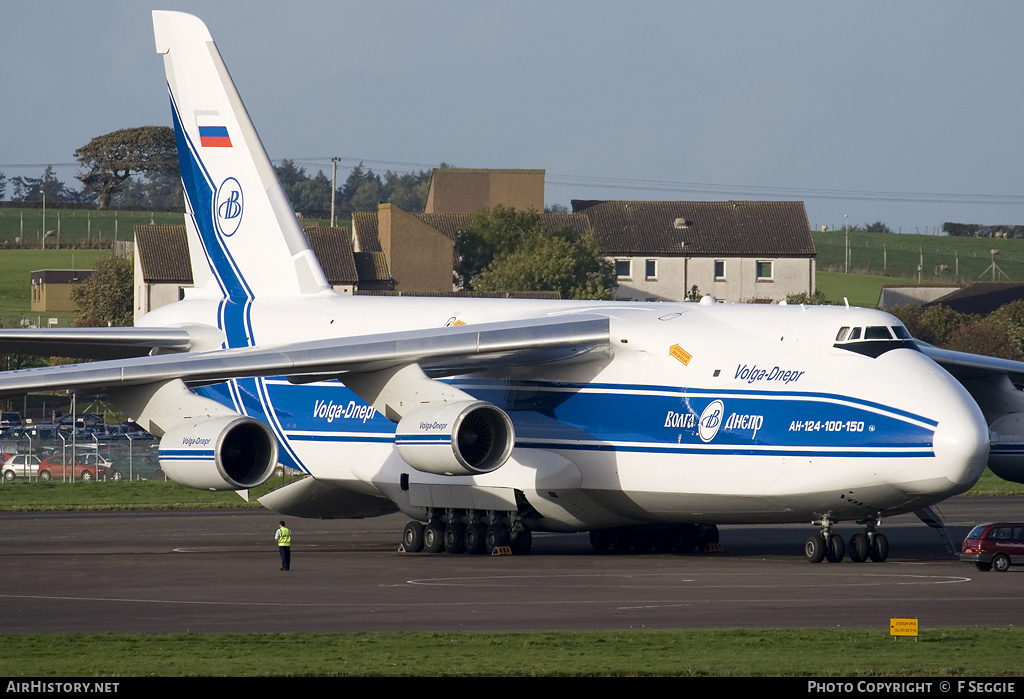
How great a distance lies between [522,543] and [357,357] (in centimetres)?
466

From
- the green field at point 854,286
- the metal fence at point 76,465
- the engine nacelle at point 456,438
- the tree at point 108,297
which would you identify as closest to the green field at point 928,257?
the green field at point 854,286

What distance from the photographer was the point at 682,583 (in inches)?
804

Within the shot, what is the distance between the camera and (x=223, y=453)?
22.9 metres

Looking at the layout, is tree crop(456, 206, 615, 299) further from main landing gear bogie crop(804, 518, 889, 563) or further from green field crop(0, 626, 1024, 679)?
green field crop(0, 626, 1024, 679)

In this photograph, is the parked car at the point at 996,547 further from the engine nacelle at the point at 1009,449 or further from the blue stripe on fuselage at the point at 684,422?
the engine nacelle at the point at 1009,449

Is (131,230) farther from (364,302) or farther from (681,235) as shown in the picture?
(364,302)

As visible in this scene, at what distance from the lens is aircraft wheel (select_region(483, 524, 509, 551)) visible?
2539cm

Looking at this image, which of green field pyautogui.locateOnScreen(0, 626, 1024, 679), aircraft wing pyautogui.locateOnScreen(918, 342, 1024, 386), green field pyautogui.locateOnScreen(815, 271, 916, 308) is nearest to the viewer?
green field pyautogui.locateOnScreen(0, 626, 1024, 679)

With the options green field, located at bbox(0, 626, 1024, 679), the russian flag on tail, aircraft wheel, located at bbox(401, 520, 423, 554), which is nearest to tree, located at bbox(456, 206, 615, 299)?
the russian flag on tail

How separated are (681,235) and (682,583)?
6187cm

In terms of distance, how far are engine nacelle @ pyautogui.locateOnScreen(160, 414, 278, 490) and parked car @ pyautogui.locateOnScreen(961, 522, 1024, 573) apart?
10.4 meters

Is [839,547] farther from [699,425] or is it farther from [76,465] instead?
[76,465]

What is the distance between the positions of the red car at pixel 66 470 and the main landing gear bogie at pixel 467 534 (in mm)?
21179

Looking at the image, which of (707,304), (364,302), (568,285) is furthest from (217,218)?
(568,285)
